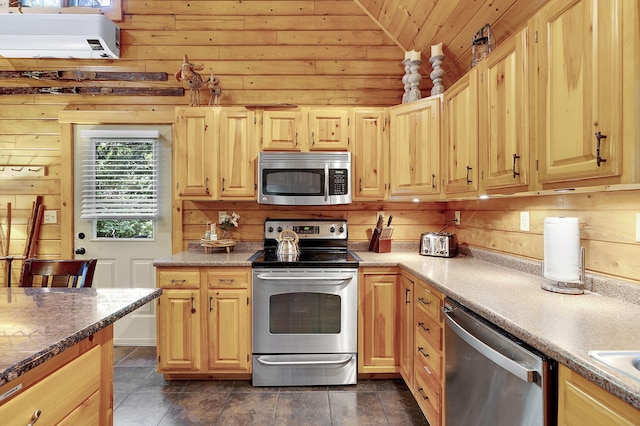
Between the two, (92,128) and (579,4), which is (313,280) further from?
(92,128)

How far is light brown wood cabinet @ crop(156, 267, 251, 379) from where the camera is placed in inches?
99.6

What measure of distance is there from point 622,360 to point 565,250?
768 millimetres

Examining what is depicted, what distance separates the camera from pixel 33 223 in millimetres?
3102

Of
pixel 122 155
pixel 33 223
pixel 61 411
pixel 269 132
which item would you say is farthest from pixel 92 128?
pixel 61 411

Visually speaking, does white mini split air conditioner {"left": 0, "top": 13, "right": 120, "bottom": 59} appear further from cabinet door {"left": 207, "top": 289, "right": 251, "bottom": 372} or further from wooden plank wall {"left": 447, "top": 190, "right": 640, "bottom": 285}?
wooden plank wall {"left": 447, "top": 190, "right": 640, "bottom": 285}

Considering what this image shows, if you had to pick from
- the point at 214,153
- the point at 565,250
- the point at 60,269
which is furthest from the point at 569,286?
the point at 214,153

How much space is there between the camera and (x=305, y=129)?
2871 millimetres

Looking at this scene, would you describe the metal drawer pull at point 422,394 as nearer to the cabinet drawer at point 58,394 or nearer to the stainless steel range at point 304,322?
the stainless steel range at point 304,322

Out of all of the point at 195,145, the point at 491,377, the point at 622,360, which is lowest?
the point at 491,377

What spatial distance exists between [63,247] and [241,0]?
2.75 metres

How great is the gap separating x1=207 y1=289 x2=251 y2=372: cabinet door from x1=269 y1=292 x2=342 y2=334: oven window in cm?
22

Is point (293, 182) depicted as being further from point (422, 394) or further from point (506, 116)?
point (422, 394)

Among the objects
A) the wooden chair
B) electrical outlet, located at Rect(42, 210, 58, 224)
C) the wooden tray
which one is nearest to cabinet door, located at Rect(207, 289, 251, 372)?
the wooden tray

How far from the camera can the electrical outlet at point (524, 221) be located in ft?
6.89
